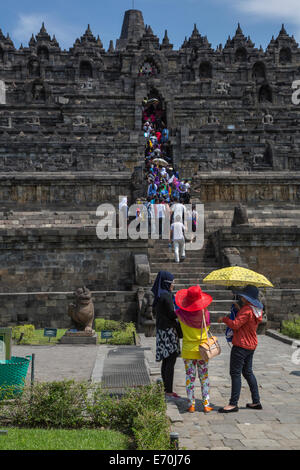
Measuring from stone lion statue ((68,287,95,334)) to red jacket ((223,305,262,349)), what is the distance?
7150 millimetres

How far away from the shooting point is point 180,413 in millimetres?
7074

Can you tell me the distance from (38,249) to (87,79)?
1392 inches

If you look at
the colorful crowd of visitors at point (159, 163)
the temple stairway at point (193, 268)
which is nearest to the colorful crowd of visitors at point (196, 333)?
the temple stairway at point (193, 268)

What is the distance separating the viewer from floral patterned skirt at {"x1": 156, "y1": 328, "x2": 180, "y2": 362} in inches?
304

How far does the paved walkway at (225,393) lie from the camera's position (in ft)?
19.5

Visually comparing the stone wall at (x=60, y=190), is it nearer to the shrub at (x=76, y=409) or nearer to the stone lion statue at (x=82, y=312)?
the stone lion statue at (x=82, y=312)

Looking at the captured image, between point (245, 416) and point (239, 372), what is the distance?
23.6 inches

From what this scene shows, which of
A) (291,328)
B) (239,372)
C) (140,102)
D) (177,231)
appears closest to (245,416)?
(239,372)

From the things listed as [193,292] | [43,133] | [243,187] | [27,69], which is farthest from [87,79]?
[193,292]

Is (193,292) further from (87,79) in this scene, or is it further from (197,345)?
(87,79)

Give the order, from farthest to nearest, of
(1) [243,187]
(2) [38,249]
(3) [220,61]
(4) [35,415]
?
1. (3) [220,61]
2. (1) [243,187]
3. (2) [38,249]
4. (4) [35,415]

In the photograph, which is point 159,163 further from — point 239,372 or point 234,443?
point 234,443

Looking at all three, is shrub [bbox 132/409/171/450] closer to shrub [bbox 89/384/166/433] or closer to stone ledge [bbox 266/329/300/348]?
shrub [bbox 89/384/166/433]

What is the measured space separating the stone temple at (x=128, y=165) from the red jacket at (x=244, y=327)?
7508mm
